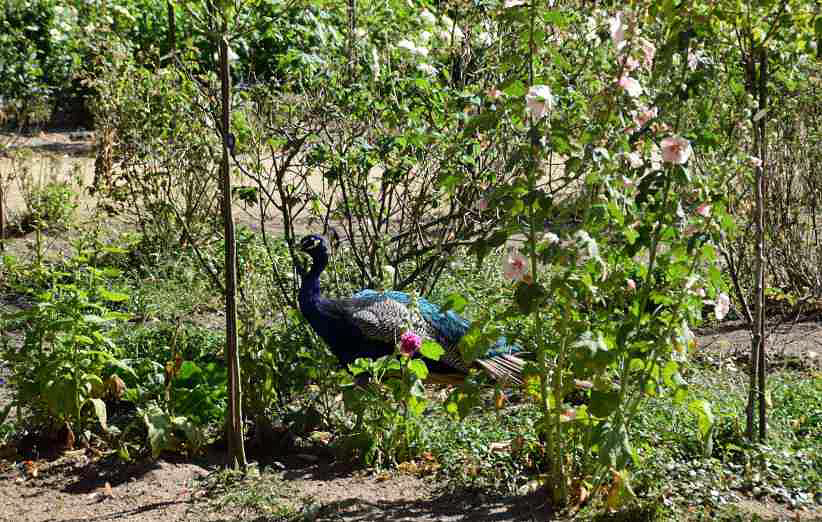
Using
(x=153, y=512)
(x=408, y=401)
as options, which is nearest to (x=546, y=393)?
(x=408, y=401)

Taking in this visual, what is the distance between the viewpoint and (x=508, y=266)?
11.5ft

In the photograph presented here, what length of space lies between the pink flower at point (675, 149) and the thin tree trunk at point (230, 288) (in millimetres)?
1660

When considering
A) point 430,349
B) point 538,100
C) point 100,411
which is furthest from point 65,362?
point 538,100

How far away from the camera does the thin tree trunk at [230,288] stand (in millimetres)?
3881

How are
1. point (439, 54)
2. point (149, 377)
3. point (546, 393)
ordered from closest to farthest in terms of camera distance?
point (546, 393) < point (149, 377) < point (439, 54)

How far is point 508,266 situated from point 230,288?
1.17 metres

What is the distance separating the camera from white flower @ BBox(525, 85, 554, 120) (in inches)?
129

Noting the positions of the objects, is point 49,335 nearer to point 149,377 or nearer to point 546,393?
point 149,377

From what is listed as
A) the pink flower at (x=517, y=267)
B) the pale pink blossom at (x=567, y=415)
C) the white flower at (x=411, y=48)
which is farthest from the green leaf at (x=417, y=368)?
the white flower at (x=411, y=48)

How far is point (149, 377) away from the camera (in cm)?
478

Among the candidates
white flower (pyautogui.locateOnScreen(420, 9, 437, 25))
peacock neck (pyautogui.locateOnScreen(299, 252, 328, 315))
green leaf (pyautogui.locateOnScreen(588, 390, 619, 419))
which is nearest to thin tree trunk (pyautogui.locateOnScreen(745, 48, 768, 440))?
green leaf (pyautogui.locateOnScreen(588, 390, 619, 419))

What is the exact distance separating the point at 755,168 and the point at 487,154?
243 centimetres

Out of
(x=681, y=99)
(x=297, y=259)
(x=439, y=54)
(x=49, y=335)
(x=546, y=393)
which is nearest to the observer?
(x=681, y=99)

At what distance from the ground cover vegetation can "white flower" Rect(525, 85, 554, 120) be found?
0.01 m
